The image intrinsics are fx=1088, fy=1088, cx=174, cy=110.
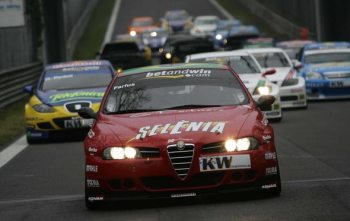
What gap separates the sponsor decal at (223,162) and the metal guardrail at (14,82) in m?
18.1

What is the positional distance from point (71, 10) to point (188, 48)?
3445cm

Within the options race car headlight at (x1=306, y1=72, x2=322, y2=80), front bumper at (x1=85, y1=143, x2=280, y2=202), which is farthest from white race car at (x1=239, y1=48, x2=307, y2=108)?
front bumper at (x1=85, y1=143, x2=280, y2=202)

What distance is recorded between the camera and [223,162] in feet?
31.6

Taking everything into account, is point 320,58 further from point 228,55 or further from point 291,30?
point 291,30

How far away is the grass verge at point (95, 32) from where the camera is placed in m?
62.9

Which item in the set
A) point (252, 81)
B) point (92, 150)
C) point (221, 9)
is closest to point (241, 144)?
point (92, 150)

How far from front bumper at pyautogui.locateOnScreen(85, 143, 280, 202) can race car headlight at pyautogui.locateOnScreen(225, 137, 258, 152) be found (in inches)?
2.3

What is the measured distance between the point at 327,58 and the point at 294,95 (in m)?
4.27

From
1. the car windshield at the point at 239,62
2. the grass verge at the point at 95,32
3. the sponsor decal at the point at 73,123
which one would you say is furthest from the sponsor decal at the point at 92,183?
the grass verge at the point at 95,32

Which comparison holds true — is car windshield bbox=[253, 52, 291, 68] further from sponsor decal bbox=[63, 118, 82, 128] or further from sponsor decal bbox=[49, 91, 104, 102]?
sponsor decal bbox=[63, 118, 82, 128]

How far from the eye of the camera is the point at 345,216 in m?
8.73

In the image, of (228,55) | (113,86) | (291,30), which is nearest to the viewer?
(113,86)

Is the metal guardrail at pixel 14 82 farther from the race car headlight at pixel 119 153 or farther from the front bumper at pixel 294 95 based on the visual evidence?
the race car headlight at pixel 119 153

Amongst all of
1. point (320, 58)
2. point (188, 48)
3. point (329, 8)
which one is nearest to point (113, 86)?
point (320, 58)
